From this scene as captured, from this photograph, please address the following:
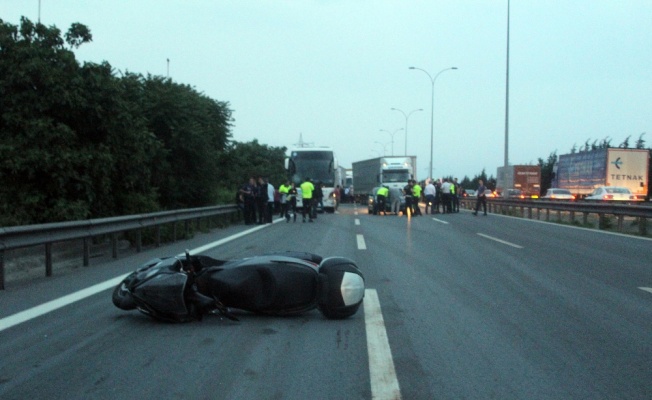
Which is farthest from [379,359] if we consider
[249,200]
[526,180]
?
[526,180]

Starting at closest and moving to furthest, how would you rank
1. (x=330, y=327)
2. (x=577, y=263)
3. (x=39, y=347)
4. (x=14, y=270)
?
(x=39, y=347)
(x=330, y=327)
(x=14, y=270)
(x=577, y=263)

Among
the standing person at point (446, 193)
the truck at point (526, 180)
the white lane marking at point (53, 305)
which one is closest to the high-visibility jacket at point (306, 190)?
the standing person at point (446, 193)

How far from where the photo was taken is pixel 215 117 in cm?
3784

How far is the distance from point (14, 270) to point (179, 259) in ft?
19.5

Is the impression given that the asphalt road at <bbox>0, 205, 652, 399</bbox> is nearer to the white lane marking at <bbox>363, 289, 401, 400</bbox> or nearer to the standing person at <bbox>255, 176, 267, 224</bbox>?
the white lane marking at <bbox>363, 289, 401, 400</bbox>

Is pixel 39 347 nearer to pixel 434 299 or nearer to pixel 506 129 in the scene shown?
pixel 434 299

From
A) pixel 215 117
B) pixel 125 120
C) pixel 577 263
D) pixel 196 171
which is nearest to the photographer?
pixel 577 263

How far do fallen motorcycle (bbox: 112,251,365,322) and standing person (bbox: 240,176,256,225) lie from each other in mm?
18292

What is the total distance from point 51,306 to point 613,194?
38786 millimetres

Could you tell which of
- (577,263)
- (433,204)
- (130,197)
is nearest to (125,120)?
(130,197)

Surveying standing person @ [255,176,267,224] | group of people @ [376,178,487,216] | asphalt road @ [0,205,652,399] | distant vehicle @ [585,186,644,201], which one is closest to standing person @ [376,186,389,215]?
group of people @ [376,178,487,216]

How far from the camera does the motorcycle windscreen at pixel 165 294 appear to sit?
669cm

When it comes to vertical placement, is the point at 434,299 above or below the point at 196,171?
below

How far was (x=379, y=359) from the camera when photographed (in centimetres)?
557
